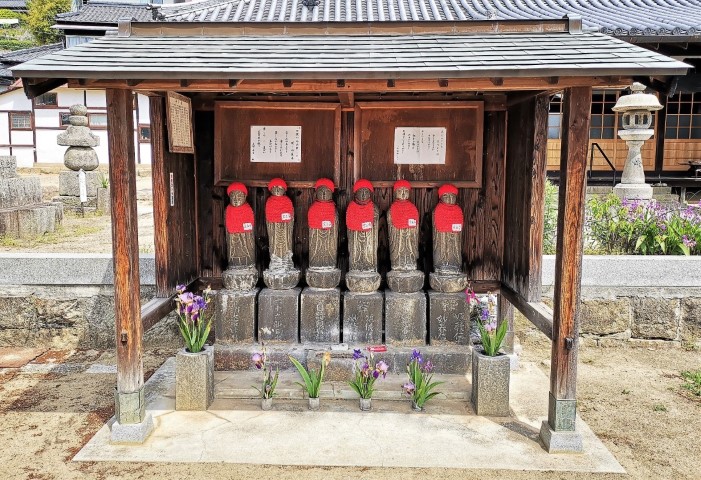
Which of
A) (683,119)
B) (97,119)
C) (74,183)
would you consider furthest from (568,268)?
(97,119)

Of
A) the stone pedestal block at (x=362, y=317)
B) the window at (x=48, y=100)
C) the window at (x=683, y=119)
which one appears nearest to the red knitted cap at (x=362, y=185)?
the stone pedestal block at (x=362, y=317)

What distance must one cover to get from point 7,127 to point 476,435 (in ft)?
79.6

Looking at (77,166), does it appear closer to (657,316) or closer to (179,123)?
(179,123)

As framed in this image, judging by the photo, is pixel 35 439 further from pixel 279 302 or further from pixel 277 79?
pixel 277 79

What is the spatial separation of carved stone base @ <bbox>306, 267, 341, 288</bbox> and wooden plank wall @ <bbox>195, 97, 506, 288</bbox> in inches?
15.9

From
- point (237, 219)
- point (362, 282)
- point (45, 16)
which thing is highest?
point (45, 16)

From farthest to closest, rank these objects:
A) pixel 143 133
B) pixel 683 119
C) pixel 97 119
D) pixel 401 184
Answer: pixel 97 119, pixel 143 133, pixel 683 119, pixel 401 184

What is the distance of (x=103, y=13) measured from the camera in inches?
1058

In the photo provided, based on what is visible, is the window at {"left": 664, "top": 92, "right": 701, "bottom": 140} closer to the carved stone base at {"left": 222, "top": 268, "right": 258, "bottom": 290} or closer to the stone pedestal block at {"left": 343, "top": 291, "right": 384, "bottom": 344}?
the stone pedestal block at {"left": 343, "top": 291, "right": 384, "bottom": 344}

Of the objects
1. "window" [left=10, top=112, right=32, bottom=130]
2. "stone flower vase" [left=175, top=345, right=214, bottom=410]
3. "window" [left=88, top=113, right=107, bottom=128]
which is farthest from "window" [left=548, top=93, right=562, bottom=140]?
"window" [left=10, top=112, right=32, bottom=130]

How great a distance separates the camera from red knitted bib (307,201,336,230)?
17.1 feet

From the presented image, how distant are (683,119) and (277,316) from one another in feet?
46.8

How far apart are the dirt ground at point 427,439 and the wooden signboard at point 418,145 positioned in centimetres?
198

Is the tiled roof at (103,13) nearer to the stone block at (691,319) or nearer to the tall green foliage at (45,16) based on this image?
the tall green foliage at (45,16)
